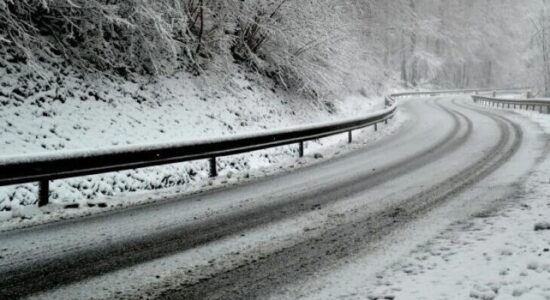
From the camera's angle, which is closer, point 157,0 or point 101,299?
point 101,299

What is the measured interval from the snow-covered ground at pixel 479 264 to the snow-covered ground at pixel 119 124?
514 centimetres

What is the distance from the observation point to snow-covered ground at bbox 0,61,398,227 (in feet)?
28.8

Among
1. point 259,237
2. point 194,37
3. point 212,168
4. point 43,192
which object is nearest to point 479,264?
point 259,237

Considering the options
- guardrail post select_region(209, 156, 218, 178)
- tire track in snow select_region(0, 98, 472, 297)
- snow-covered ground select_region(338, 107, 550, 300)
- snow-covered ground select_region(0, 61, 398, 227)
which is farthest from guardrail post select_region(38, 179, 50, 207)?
snow-covered ground select_region(338, 107, 550, 300)

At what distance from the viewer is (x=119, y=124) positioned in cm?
1202

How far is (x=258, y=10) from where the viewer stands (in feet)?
62.2

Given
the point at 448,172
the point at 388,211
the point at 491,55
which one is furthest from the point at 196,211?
the point at 491,55

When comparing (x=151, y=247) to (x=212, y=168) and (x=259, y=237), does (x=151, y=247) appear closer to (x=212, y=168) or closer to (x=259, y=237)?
(x=259, y=237)

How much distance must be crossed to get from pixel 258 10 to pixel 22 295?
55.1 feet

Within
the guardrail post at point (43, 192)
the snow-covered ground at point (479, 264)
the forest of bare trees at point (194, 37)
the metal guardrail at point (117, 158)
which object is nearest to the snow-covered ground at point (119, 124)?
the guardrail post at point (43, 192)

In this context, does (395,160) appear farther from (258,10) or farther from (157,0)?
(258,10)

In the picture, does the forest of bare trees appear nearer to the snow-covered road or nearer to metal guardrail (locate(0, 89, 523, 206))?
metal guardrail (locate(0, 89, 523, 206))

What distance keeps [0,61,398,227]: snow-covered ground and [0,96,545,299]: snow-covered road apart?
1.35 m

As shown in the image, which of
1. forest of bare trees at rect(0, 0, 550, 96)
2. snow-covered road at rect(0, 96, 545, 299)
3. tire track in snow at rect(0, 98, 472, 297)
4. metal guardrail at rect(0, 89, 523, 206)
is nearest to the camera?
snow-covered road at rect(0, 96, 545, 299)
